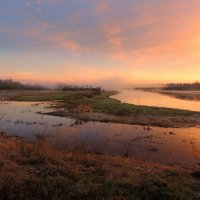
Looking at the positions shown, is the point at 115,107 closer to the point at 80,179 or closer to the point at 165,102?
the point at 165,102

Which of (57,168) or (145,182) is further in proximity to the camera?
(57,168)

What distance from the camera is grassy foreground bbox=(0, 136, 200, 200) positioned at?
7.92 metres

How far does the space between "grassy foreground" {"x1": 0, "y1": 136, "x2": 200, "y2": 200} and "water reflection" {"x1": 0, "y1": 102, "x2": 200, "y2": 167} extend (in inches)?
193

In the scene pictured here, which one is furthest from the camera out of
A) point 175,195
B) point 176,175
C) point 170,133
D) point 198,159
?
point 170,133

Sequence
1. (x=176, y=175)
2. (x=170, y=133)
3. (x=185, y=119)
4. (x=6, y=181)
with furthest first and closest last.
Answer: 1. (x=185, y=119)
2. (x=170, y=133)
3. (x=176, y=175)
4. (x=6, y=181)

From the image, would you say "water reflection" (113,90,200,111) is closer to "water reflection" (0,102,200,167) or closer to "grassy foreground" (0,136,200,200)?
"water reflection" (0,102,200,167)

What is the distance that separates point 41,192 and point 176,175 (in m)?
4.86

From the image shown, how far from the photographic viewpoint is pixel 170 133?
23.6 metres

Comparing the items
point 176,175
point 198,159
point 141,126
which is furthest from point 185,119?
point 176,175

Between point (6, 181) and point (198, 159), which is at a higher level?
point (6, 181)

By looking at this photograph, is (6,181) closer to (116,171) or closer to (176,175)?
(116,171)

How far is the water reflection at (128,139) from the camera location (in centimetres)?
1638

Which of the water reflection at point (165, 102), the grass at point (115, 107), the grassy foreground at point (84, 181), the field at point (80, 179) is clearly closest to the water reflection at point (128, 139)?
the field at point (80, 179)

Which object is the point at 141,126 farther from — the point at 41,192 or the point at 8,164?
the point at 41,192
